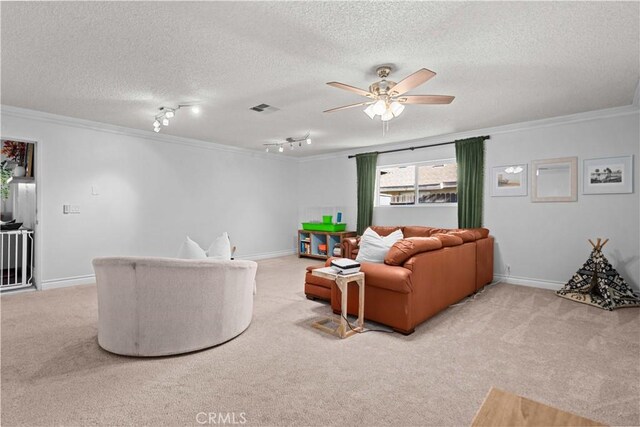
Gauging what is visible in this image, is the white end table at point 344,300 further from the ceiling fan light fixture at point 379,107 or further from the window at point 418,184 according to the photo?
the window at point 418,184

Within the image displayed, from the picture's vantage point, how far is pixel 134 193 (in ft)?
17.7

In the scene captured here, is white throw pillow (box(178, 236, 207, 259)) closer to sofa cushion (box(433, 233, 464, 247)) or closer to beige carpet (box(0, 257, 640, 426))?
beige carpet (box(0, 257, 640, 426))

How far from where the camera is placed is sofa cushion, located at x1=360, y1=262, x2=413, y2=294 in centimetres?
289

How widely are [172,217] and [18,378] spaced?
390 cm

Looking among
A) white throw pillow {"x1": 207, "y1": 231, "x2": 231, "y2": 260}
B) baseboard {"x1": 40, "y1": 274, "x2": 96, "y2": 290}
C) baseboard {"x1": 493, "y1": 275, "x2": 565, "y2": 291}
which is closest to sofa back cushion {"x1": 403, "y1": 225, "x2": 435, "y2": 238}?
baseboard {"x1": 493, "y1": 275, "x2": 565, "y2": 291}

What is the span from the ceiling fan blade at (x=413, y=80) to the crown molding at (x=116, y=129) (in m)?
4.37

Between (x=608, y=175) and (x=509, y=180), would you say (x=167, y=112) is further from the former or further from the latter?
(x=608, y=175)

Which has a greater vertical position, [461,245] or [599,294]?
[461,245]

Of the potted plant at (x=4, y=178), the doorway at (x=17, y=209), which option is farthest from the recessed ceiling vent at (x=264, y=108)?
the potted plant at (x=4, y=178)

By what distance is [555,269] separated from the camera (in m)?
4.68

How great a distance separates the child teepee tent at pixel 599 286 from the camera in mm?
3799

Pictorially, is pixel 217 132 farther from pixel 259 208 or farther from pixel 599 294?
pixel 599 294

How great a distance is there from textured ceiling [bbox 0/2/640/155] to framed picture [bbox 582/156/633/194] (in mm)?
746

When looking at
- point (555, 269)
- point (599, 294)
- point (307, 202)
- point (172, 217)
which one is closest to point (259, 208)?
Result: point (307, 202)
